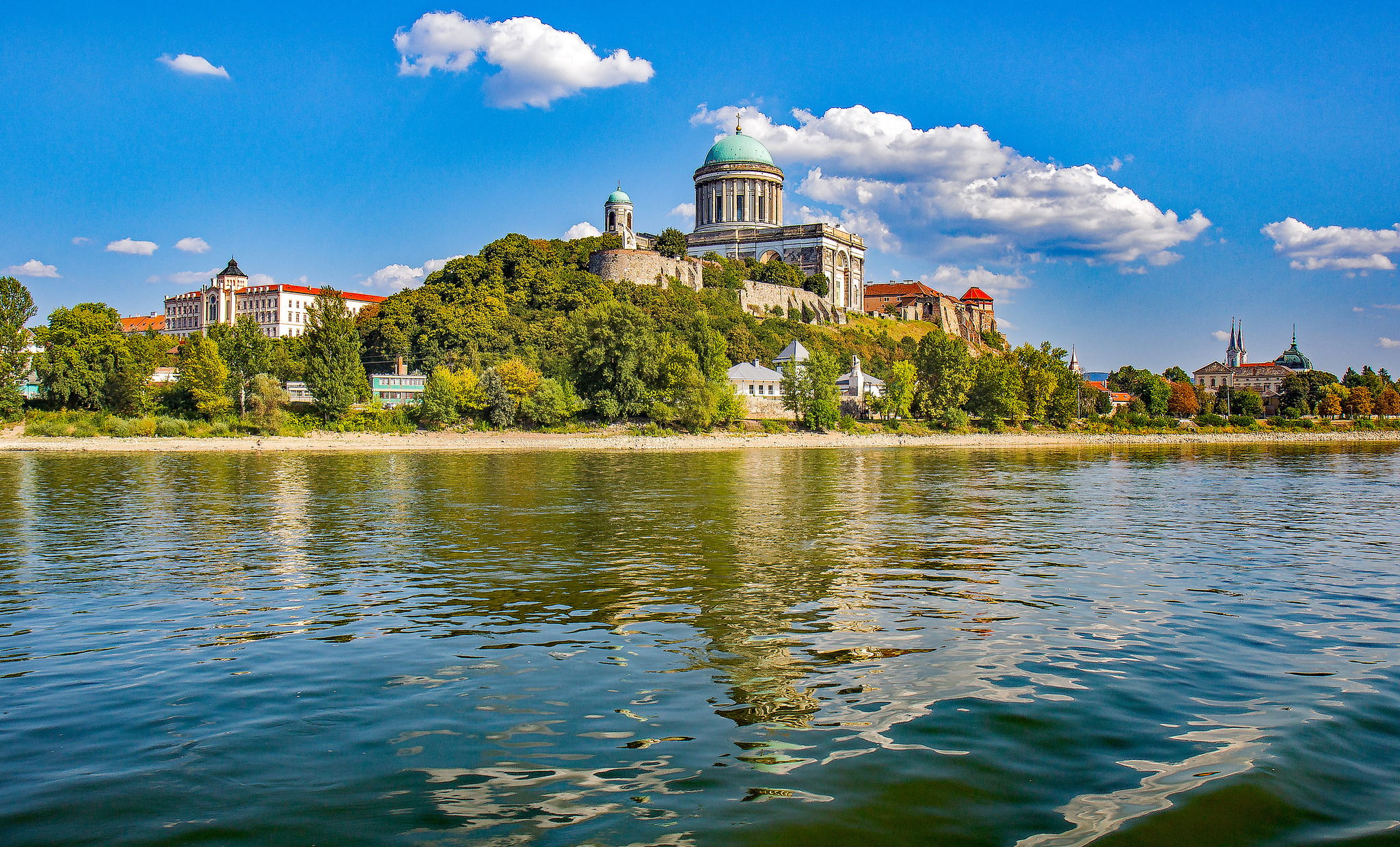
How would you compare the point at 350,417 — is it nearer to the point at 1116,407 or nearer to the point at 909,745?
the point at 909,745

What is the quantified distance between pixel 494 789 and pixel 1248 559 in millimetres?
14482

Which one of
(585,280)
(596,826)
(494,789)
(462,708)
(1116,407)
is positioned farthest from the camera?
(1116,407)

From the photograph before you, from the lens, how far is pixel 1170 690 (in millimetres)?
7711

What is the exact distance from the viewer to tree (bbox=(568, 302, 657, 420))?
64375mm

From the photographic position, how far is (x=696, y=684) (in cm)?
781

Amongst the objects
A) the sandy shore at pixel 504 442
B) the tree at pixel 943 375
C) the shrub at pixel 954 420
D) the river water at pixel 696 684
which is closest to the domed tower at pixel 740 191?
the tree at pixel 943 375

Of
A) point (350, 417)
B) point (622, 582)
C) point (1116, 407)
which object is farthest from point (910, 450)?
point (1116, 407)

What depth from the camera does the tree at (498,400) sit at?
62.4m

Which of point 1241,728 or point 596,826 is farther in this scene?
point 1241,728

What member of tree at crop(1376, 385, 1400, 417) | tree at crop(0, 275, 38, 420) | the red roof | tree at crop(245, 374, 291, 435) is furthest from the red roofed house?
tree at crop(0, 275, 38, 420)

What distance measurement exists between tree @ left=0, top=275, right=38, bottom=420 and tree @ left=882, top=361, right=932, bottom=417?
214 ft

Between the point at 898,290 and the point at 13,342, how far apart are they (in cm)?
11456

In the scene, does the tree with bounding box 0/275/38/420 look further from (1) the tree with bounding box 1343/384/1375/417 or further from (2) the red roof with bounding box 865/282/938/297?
(1) the tree with bounding box 1343/384/1375/417

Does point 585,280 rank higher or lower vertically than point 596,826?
higher
